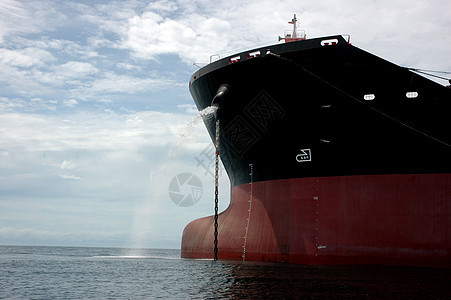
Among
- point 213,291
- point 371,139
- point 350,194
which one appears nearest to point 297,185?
point 350,194

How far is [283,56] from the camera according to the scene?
13703mm

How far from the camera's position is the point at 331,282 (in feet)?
33.9

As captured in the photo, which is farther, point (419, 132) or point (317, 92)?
point (317, 92)

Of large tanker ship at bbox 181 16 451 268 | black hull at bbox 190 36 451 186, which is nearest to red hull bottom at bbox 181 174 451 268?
large tanker ship at bbox 181 16 451 268

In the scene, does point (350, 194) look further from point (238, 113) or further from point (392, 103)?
point (238, 113)

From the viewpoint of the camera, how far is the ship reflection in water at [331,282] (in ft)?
29.8

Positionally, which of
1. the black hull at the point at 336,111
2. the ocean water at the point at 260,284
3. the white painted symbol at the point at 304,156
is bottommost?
the ocean water at the point at 260,284

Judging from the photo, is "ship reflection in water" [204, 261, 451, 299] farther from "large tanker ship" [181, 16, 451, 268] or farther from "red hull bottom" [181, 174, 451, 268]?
"large tanker ship" [181, 16, 451, 268]

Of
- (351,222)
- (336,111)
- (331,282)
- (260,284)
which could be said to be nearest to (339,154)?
(336,111)

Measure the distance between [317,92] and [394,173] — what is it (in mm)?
3142

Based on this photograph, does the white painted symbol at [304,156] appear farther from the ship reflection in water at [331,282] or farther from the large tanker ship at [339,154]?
the ship reflection in water at [331,282]

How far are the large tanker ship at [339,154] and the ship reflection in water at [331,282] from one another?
782mm

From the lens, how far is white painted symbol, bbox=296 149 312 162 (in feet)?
46.0

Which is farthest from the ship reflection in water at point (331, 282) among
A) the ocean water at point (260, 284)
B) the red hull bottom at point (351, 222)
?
the red hull bottom at point (351, 222)
